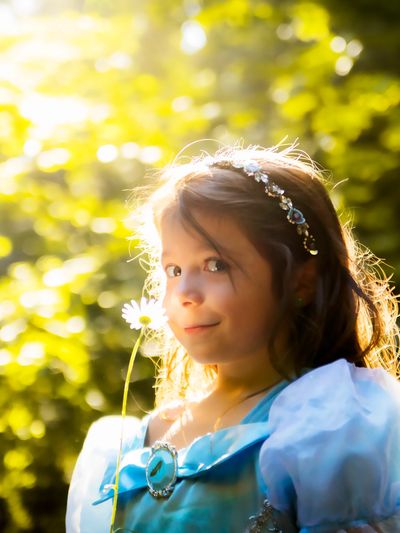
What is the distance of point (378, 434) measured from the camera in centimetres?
124

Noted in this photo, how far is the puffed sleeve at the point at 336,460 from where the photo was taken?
47.9 inches

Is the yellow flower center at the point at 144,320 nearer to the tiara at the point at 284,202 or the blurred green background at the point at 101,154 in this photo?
the tiara at the point at 284,202

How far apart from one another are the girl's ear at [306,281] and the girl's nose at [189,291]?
194 millimetres

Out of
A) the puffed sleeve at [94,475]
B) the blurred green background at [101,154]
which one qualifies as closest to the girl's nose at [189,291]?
the puffed sleeve at [94,475]

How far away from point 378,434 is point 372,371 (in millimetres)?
177

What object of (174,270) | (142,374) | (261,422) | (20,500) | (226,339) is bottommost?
(20,500)

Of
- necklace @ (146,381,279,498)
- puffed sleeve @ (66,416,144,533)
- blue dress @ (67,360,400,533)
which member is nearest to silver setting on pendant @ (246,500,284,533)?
blue dress @ (67,360,400,533)

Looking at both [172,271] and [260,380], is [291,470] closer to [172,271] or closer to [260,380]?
[260,380]

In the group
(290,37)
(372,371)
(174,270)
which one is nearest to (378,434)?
(372,371)

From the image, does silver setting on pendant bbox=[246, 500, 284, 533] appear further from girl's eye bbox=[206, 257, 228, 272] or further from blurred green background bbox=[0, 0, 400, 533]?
blurred green background bbox=[0, 0, 400, 533]

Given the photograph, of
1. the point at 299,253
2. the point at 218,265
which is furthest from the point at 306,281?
the point at 218,265

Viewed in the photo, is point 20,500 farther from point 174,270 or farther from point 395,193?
point 395,193

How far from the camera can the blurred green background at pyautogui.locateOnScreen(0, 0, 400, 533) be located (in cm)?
225

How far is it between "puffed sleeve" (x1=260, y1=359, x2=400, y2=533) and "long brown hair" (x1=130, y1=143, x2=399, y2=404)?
0.22 metres
